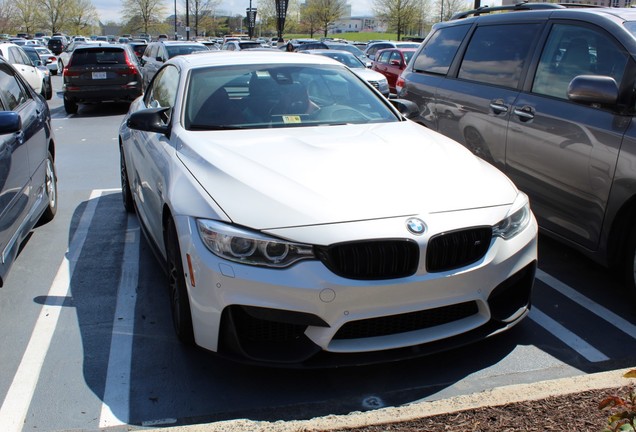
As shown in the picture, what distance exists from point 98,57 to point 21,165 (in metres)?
11.3

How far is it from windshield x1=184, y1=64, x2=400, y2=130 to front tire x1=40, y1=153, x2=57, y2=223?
2.12 metres

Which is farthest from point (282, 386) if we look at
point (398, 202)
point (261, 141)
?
point (261, 141)

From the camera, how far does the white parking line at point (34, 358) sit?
304cm

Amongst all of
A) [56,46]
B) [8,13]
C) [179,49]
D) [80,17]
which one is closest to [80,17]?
[80,17]

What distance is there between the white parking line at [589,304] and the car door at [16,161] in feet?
12.3

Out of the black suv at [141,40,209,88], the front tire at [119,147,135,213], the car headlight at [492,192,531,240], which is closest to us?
the car headlight at [492,192,531,240]

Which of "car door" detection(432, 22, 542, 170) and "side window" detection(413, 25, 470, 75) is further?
"side window" detection(413, 25, 470, 75)

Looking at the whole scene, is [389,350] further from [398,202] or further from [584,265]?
[584,265]

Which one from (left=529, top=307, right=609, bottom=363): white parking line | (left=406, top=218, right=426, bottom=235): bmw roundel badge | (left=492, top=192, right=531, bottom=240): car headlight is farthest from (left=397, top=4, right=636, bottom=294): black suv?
(left=406, top=218, right=426, bottom=235): bmw roundel badge

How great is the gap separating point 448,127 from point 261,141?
8.60 ft

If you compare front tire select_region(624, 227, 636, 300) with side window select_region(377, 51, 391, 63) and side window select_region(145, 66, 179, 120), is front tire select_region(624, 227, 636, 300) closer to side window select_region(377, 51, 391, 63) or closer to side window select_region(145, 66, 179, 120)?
side window select_region(145, 66, 179, 120)

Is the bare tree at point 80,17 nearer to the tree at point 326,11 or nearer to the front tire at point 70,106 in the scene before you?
the tree at point 326,11

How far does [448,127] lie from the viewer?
20.1ft

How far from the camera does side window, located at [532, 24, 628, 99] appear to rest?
14.4 feet
